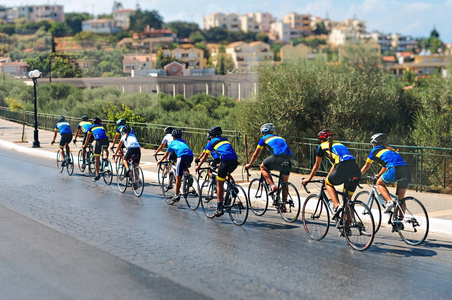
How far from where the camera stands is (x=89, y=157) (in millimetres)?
16547

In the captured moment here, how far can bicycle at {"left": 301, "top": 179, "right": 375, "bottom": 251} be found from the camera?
326 inches

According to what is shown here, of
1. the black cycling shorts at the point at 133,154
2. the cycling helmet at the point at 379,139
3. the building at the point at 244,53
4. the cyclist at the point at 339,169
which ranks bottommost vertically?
the black cycling shorts at the point at 133,154

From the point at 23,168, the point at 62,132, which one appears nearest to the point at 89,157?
the point at 62,132

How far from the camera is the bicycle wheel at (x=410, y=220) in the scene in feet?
27.7

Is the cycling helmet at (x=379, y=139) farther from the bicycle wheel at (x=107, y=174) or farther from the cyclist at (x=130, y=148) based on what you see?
the bicycle wheel at (x=107, y=174)

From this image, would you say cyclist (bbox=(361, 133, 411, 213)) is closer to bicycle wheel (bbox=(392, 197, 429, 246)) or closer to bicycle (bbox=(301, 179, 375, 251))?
bicycle wheel (bbox=(392, 197, 429, 246))

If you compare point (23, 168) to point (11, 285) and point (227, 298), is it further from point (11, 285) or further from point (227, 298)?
point (227, 298)

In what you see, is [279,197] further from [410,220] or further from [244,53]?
[244,53]

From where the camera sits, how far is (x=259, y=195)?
433 inches

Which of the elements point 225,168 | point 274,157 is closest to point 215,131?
point 225,168

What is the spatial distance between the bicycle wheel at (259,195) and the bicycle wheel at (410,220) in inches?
111

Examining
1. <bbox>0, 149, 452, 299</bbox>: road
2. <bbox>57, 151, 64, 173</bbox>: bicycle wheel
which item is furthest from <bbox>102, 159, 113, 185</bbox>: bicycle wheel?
<bbox>0, 149, 452, 299</bbox>: road

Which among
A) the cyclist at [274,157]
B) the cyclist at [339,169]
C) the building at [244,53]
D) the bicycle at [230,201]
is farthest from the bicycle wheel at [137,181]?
the building at [244,53]

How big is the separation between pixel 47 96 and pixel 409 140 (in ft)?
136
